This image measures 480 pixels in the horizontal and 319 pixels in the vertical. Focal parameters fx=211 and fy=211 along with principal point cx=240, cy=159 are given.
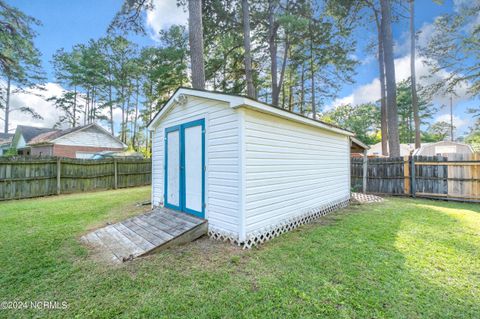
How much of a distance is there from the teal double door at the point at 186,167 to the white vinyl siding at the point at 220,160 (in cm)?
17

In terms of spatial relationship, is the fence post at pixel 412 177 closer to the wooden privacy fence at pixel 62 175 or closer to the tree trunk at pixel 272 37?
the tree trunk at pixel 272 37

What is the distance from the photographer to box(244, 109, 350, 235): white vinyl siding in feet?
12.3

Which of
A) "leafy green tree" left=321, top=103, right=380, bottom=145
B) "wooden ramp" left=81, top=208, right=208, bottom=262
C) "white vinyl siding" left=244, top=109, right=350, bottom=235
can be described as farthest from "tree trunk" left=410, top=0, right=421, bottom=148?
"leafy green tree" left=321, top=103, right=380, bottom=145

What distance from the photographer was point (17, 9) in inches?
302

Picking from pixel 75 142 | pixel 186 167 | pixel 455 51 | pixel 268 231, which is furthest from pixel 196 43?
pixel 75 142

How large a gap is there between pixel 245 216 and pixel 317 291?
1.51 metres

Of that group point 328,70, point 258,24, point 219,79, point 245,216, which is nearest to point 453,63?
point 328,70

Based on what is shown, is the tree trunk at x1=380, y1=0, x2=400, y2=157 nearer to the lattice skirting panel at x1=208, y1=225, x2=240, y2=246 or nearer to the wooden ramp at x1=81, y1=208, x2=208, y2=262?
the lattice skirting panel at x1=208, y1=225, x2=240, y2=246

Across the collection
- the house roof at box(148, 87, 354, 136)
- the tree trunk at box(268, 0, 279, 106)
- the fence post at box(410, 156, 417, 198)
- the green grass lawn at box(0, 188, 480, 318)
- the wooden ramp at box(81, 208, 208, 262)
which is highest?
the tree trunk at box(268, 0, 279, 106)

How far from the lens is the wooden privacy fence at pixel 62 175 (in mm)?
7902

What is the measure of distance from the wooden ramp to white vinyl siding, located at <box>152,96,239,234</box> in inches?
18.2

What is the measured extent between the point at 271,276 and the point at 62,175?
10.4 meters

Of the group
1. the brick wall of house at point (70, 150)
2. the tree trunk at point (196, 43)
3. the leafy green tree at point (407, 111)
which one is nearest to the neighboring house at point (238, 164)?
the tree trunk at point (196, 43)

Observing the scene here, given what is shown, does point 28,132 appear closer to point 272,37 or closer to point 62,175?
point 62,175
